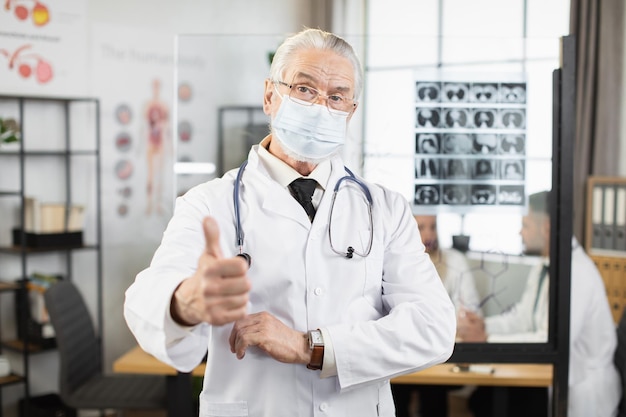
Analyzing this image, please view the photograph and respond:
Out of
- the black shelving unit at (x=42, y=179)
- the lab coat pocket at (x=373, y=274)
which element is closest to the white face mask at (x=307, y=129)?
the lab coat pocket at (x=373, y=274)

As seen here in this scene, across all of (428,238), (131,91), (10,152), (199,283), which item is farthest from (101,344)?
(199,283)

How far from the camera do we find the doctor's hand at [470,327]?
220 cm

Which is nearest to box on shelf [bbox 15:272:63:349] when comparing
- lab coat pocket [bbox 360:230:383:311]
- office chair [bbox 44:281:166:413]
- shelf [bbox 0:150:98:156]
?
office chair [bbox 44:281:166:413]

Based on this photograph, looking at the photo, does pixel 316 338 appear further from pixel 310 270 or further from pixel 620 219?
pixel 620 219

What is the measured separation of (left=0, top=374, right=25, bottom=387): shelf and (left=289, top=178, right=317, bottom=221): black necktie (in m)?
2.80

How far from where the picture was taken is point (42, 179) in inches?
162

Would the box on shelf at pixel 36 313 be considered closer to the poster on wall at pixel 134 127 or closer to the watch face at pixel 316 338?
the poster on wall at pixel 134 127

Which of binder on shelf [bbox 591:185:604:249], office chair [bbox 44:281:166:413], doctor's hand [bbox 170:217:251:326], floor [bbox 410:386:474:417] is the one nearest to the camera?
doctor's hand [bbox 170:217:251:326]

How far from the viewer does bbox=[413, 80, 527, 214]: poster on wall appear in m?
2.19

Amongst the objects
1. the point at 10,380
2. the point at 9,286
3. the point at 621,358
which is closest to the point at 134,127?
the point at 9,286

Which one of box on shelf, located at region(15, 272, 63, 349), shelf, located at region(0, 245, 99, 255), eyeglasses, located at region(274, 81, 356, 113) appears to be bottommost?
box on shelf, located at region(15, 272, 63, 349)

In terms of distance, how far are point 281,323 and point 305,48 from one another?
57 cm

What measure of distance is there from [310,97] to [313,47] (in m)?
0.11

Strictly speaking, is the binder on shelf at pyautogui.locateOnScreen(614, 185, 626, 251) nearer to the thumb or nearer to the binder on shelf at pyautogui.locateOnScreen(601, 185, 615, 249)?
the binder on shelf at pyautogui.locateOnScreen(601, 185, 615, 249)
